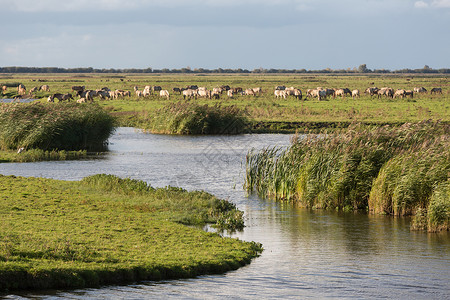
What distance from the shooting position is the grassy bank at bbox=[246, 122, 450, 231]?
1888cm

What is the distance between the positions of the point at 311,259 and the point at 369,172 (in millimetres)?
7298

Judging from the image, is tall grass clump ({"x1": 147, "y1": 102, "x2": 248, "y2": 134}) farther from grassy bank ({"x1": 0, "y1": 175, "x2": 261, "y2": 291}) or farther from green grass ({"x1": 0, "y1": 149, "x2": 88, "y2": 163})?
grassy bank ({"x1": 0, "y1": 175, "x2": 261, "y2": 291})

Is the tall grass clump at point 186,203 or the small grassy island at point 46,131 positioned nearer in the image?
the tall grass clump at point 186,203

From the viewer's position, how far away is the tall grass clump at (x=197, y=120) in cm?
4731

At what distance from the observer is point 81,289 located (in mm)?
11406

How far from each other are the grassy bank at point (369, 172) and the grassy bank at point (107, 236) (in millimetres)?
3137

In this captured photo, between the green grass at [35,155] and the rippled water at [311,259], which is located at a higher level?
the green grass at [35,155]

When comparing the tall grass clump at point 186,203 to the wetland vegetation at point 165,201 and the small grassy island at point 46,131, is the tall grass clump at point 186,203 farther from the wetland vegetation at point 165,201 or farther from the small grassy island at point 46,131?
the small grassy island at point 46,131

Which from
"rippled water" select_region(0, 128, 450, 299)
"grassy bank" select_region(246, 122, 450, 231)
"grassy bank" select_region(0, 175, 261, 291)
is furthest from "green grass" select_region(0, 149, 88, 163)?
"grassy bank" select_region(246, 122, 450, 231)

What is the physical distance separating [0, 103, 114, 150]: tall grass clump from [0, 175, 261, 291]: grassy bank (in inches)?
480

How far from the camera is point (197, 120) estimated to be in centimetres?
4731

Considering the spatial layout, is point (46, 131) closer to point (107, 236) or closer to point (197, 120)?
point (197, 120)

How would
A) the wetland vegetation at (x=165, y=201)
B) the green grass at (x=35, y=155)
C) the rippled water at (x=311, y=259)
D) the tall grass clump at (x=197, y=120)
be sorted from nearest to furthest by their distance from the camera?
the rippled water at (x=311, y=259) → the wetland vegetation at (x=165, y=201) → the green grass at (x=35, y=155) → the tall grass clump at (x=197, y=120)

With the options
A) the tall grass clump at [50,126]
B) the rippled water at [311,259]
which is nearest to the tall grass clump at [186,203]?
the rippled water at [311,259]
